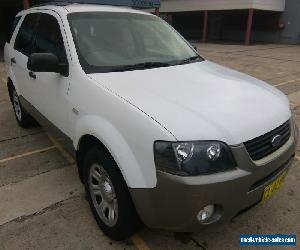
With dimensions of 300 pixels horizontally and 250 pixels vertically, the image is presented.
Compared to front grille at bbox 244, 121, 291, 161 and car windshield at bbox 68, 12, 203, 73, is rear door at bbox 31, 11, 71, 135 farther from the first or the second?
front grille at bbox 244, 121, 291, 161

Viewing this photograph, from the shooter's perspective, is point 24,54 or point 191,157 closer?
point 191,157

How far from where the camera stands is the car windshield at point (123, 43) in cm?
315

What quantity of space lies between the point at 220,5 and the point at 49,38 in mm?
25166

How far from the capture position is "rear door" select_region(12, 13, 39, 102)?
4.19m

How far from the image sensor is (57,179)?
12.5ft

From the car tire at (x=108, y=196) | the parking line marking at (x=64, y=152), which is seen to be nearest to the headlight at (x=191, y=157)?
the car tire at (x=108, y=196)

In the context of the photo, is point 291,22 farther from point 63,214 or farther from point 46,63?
point 63,214

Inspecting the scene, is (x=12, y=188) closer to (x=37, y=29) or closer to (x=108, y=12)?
(x=37, y=29)

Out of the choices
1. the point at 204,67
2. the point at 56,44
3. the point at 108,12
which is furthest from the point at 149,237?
the point at 108,12

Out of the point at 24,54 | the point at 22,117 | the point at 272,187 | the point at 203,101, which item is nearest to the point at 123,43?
the point at 203,101

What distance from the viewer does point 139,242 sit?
9.14ft

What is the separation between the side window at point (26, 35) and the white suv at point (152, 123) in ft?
1.50

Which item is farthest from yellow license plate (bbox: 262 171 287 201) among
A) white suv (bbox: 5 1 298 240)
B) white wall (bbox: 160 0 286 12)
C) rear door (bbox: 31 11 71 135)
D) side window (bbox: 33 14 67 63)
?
white wall (bbox: 160 0 286 12)

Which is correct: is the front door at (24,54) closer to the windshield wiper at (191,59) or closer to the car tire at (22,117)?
the car tire at (22,117)
